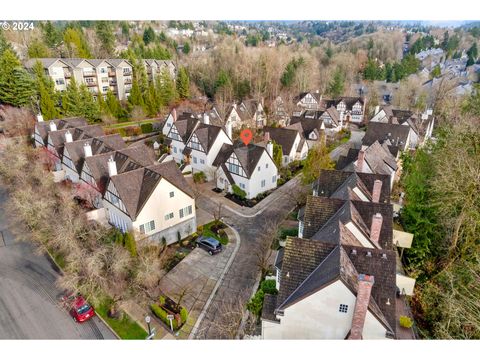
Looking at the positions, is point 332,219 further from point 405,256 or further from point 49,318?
point 49,318

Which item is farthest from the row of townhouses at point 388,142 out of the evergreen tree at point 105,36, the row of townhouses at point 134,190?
the evergreen tree at point 105,36

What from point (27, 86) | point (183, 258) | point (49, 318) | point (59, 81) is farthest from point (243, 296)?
point (59, 81)

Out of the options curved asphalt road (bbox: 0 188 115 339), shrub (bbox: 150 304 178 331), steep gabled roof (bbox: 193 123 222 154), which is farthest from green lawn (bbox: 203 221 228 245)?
steep gabled roof (bbox: 193 123 222 154)

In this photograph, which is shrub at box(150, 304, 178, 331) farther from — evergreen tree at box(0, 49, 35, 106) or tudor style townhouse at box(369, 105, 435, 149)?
evergreen tree at box(0, 49, 35, 106)

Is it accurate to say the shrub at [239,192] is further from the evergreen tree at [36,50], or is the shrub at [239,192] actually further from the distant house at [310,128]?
the evergreen tree at [36,50]

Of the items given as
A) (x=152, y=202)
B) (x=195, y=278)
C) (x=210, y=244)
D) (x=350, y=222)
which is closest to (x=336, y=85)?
(x=210, y=244)

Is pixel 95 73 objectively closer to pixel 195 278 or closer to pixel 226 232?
pixel 226 232

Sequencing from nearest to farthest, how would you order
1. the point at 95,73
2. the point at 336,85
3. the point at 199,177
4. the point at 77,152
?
1. the point at 77,152
2. the point at 199,177
3. the point at 95,73
4. the point at 336,85

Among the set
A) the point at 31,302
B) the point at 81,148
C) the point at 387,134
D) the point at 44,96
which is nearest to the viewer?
the point at 31,302
